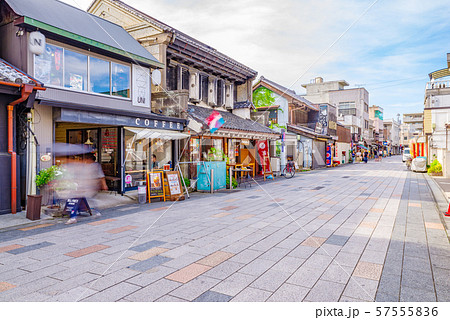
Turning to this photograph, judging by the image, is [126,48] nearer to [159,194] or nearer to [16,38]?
[16,38]

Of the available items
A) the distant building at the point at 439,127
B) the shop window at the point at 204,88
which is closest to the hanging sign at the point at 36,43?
the shop window at the point at 204,88

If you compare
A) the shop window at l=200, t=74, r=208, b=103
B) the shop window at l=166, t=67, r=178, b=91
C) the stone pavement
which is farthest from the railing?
the stone pavement

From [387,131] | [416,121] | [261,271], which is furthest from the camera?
[387,131]

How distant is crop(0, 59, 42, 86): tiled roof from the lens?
27.1 ft

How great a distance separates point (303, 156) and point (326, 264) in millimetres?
28347

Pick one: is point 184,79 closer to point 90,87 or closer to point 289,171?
point 90,87

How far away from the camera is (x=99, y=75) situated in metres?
11.7

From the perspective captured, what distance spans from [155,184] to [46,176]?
3.97 m

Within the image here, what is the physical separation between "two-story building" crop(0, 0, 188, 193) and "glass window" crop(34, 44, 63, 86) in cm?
3

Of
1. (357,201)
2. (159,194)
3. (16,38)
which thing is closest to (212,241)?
(159,194)

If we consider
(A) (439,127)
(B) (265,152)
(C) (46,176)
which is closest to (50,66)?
(C) (46,176)

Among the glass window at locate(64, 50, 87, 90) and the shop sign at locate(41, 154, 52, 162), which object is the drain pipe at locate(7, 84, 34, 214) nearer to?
the shop sign at locate(41, 154, 52, 162)

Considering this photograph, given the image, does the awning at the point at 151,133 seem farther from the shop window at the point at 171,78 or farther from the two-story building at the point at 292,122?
the two-story building at the point at 292,122
